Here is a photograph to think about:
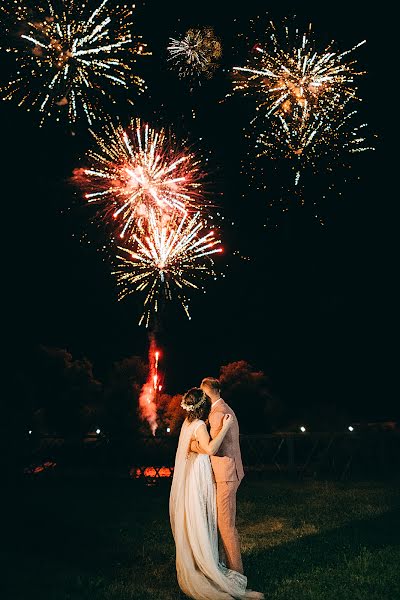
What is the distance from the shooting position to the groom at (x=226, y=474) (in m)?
6.69

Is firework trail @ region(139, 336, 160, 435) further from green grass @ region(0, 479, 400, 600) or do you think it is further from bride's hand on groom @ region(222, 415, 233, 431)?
bride's hand on groom @ region(222, 415, 233, 431)

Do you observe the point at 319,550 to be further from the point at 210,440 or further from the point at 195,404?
the point at 195,404

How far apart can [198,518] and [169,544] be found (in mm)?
2576

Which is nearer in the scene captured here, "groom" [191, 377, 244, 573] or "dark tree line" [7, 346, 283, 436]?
"groom" [191, 377, 244, 573]

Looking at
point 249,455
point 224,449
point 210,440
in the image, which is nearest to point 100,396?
point 249,455

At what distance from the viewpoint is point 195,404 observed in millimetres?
6867

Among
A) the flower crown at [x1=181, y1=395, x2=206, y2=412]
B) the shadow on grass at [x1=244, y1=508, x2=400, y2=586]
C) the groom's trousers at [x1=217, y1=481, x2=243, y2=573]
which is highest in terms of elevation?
the flower crown at [x1=181, y1=395, x2=206, y2=412]

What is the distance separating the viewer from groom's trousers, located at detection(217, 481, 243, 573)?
6660 millimetres

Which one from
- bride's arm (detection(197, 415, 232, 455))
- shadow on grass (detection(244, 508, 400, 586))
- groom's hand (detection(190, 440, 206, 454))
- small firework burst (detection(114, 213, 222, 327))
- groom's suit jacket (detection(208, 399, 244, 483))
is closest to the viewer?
bride's arm (detection(197, 415, 232, 455))

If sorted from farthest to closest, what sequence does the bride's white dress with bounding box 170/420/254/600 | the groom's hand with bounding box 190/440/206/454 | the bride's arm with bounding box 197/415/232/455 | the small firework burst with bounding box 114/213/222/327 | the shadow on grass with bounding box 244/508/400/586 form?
the small firework burst with bounding box 114/213/222/327, the shadow on grass with bounding box 244/508/400/586, the groom's hand with bounding box 190/440/206/454, the bride's arm with bounding box 197/415/232/455, the bride's white dress with bounding box 170/420/254/600

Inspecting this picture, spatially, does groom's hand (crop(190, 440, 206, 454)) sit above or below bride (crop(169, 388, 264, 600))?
above

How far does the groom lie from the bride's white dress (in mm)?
89

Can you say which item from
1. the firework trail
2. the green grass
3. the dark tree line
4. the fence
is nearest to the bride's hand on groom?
the green grass

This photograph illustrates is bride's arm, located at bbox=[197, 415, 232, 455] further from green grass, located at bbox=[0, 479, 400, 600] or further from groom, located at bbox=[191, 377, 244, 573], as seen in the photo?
green grass, located at bbox=[0, 479, 400, 600]
